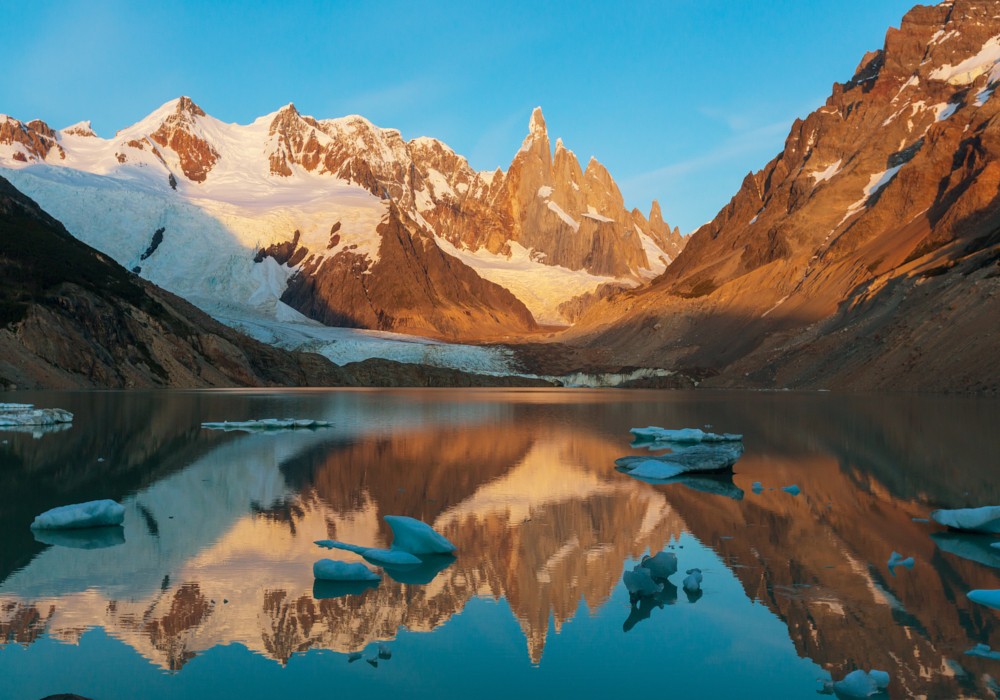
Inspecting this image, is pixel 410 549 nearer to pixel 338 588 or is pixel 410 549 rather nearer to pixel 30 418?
pixel 338 588

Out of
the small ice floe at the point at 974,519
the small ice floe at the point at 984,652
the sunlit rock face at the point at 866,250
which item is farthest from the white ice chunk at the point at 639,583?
the sunlit rock face at the point at 866,250

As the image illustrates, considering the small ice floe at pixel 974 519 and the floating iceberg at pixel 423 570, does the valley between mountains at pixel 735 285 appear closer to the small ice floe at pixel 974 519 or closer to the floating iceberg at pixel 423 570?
the small ice floe at pixel 974 519

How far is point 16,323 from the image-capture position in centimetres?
7100

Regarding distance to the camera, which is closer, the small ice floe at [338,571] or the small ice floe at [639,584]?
the small ice floe at [639,584]

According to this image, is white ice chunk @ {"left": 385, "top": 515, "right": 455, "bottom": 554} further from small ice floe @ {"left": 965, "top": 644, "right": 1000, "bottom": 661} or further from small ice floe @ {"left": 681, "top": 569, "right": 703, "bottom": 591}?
small ice floe @ {"left": 965, "top": 644, "right": 1000, "bottom": 661}

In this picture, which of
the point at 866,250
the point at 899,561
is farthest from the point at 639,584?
the point at 866,250

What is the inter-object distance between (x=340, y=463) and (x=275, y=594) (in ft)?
43.1

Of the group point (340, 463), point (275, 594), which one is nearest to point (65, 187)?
point (340, 463)

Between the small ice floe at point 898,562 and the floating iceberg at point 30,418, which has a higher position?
the floating iceberg at point 30,418

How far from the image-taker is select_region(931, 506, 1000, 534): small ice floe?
48.9 feet

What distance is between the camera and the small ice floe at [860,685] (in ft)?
27.3

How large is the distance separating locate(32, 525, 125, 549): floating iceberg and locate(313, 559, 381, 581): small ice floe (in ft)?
13.1

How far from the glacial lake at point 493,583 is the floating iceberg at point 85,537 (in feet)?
0.41

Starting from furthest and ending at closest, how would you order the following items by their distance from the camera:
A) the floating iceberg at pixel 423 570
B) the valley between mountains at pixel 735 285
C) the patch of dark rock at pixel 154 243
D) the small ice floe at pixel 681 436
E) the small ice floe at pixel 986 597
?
the patch of dark rock at pixel 154 243
the valley between mountains at pixel 735 285
the small ice floe at pixel 681 436
the floating iceberg at pixel 423 570
the small ice floe at pixel 986 597
